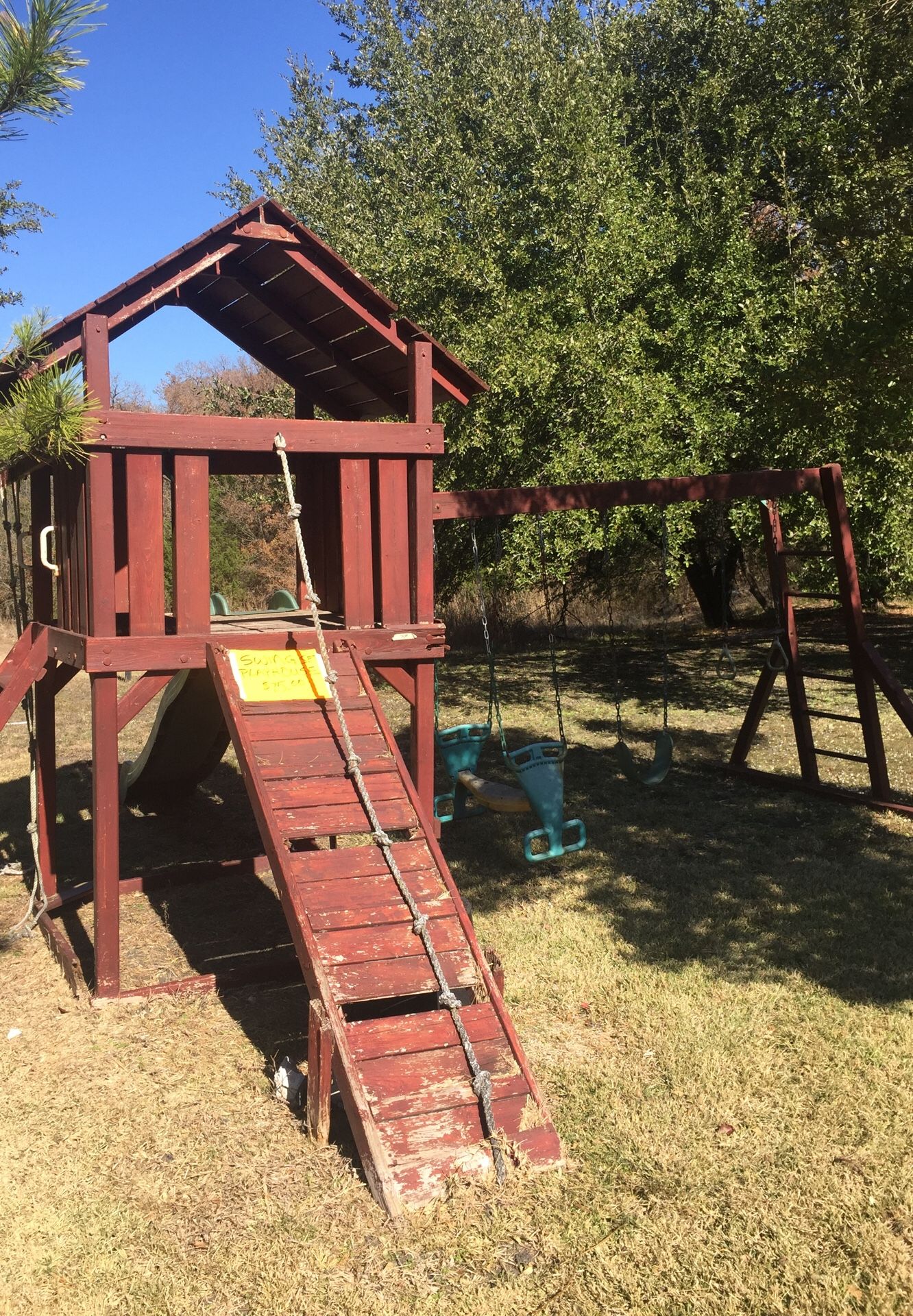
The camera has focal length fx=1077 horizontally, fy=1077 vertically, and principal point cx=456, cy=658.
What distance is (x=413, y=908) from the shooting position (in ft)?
14.9

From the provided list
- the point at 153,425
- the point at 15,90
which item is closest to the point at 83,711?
the point at 153,425

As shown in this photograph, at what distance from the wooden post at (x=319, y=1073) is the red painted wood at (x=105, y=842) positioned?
1808 mm

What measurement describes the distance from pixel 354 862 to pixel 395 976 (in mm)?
656

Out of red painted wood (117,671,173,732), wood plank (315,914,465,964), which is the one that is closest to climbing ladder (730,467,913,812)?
wood plank (315,914,465,964)

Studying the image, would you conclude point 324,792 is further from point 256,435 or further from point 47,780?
point 47,780

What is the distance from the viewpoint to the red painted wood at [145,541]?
548 centimetres

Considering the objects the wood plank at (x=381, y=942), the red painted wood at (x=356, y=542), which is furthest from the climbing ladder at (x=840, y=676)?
the wood plank at (x=381, y=942)

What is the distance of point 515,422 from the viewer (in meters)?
12.2

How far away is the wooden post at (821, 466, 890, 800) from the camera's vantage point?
27.2 feet

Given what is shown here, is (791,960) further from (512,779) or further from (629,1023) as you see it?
(512,779)

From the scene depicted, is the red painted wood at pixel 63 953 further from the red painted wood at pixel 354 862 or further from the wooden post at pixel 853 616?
the wooden post at pixel 853 616

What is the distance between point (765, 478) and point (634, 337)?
17.0 feet

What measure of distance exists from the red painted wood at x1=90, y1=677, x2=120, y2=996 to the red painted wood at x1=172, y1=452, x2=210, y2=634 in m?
0.52

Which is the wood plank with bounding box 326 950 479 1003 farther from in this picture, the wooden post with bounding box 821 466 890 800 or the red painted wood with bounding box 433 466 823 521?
the wooden post with bounding box 821 466 890 800
